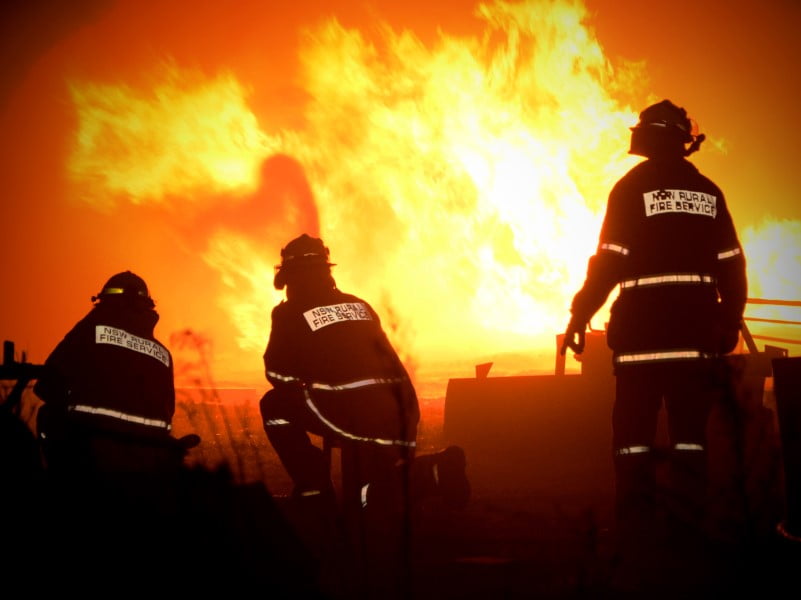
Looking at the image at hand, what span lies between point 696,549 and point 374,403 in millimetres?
2211


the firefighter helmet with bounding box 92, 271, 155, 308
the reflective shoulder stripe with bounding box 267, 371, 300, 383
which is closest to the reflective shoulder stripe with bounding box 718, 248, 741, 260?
the reflective shoulder stripe with bounding box 267, 371, 300, 383

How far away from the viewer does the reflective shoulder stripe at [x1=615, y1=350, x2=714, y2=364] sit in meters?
4.14

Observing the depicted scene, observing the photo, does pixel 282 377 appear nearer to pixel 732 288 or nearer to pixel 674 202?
pixel 674 202

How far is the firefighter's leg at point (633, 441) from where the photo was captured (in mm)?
4031

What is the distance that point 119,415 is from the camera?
509 cm

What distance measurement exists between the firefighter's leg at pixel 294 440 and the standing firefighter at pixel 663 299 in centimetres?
192

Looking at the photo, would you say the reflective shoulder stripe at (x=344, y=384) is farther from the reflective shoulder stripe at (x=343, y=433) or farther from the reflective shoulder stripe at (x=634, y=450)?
the reflective shoulder stripe at (x=634, y=450)

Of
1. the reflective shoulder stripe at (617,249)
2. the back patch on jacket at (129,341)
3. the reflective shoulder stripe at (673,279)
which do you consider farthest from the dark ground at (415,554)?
the back patch on jacket at (129,341)

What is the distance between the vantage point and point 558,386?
32.1 ft

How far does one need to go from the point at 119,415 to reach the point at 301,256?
170 cm

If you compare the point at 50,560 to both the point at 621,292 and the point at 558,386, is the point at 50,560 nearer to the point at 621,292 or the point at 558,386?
the point at 621,292

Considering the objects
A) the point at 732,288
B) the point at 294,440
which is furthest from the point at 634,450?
the point at 294,440

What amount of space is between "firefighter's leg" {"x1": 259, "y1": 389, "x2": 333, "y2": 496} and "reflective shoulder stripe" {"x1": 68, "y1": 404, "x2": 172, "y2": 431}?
78 cm

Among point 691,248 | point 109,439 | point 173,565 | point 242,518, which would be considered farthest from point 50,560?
point 691,248
